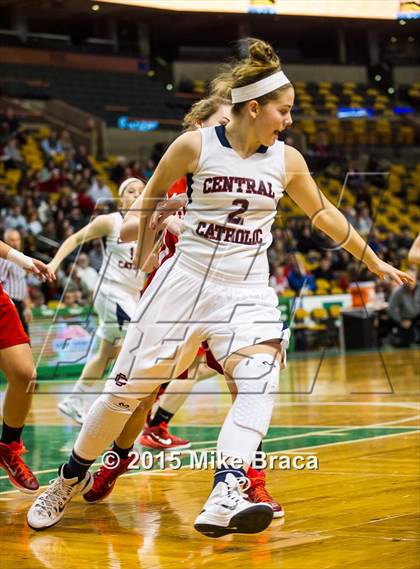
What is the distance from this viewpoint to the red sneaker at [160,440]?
26.1 ft

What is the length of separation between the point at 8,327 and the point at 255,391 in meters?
2.00

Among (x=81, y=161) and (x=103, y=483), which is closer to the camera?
(x=103, y=483)

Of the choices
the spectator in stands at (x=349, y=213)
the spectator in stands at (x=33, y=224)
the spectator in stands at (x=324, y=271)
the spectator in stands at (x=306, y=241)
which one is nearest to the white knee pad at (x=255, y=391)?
the spectator in stands at (x=33, y=224)

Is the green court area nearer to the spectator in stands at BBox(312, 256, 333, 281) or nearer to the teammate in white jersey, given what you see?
the teammate in white jersey

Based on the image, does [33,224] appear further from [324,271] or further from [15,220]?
[324,271]

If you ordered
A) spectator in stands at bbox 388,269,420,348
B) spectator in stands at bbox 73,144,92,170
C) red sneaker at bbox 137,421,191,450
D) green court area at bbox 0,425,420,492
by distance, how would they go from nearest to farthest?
green court area at bbox 0,425,420,492
red sneaker at bbox 137,421,191,450
spectator in stands at bbox 388,269,420,348
spectator in stands at bbox 73,144,92,170

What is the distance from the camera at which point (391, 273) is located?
16.3ft

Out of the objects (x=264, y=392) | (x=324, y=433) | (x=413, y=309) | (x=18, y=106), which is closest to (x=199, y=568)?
(x=264, y=392)

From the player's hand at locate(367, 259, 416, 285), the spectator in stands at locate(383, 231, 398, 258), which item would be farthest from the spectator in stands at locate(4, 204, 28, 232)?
the player's hand at locate(367, 259, 416, 285)

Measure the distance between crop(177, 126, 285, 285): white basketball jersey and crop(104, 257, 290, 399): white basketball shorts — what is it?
0.08 meters

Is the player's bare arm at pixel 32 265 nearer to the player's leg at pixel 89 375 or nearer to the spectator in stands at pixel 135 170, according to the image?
the player's leg at pixel 89 375

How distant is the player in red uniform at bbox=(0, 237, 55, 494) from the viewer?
5.96 meters

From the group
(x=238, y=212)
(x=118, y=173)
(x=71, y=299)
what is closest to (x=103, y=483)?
(x=238, y=212)

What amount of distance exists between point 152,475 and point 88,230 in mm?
2736
